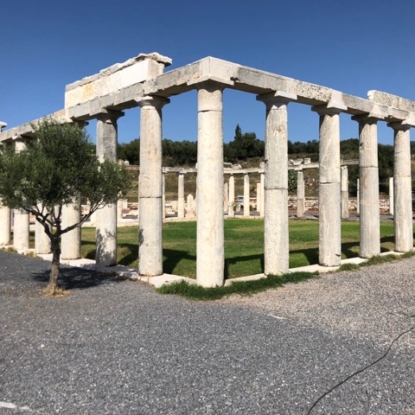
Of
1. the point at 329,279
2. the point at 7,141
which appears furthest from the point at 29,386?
the point at 7,141

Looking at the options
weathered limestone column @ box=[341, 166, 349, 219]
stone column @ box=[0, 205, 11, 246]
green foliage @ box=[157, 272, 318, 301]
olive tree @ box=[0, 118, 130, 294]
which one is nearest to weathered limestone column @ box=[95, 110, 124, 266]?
olive tree @ box=[0, 118, 130, 294]

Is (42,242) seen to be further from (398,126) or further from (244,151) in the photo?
(244,151)

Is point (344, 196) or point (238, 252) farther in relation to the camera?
point (344, 196)

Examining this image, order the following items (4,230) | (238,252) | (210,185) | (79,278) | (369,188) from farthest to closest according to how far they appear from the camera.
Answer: (4,230), (238,252), (369,188), (79,278), (210,185)

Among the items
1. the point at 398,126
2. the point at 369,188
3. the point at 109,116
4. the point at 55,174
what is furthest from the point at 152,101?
the point at 398,126

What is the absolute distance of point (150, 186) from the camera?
33.9ft

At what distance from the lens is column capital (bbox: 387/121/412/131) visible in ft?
46.2

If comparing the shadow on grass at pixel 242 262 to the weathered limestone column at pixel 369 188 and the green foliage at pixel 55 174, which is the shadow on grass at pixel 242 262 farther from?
the green foliage at pixel 55 174

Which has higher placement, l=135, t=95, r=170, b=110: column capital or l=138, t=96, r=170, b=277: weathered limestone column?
l=135, t=95, r=170, b=110: column capital

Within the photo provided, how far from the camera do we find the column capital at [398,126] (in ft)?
46.2

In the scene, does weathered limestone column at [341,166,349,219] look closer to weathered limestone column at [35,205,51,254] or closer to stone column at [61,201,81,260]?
weathered limestone column at [35,205,51,254]

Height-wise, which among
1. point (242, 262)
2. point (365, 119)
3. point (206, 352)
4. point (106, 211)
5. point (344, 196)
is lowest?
point (206, 352)

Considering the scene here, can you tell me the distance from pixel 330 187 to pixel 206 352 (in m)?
7.42

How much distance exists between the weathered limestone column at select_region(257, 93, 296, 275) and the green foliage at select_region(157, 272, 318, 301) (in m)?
0.53
